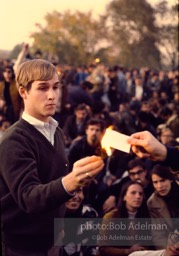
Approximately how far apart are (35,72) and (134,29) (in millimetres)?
39184

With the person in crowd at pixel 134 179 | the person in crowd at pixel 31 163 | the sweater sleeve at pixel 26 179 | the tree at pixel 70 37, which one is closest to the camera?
the sweater sleeve at pixel 26 179

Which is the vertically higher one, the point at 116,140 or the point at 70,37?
the point at 70,37

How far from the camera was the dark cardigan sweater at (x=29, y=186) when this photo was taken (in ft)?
7.00

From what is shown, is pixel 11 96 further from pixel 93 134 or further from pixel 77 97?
pixel 93 134

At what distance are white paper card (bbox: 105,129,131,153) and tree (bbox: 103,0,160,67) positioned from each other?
122 ft

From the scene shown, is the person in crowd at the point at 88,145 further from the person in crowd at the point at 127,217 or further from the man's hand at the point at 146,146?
the man's hand at the point at 146,146

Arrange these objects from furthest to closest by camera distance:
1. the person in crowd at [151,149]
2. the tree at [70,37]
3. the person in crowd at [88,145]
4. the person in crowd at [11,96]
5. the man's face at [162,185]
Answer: the tree at [70,37] < the person in crowd at [11,96] < the person in crowd at [88,145] < the man's face at [162,185] < the person in crowd at [151,149]

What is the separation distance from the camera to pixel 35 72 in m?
2.41

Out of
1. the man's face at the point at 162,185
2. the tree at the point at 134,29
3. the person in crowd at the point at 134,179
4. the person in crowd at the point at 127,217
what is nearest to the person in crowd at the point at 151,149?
the person in crowd at the point at 127,217

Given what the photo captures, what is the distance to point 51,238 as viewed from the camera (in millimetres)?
2533

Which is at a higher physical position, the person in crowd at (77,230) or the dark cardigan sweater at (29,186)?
the dark cardigan sweater at (29,186)

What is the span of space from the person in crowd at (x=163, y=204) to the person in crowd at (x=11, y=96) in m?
3.47

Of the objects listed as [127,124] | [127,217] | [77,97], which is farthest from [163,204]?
[77,97]

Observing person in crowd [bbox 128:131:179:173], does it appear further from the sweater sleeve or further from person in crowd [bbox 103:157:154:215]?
person in crowd [bbox 103:157:154:215]
